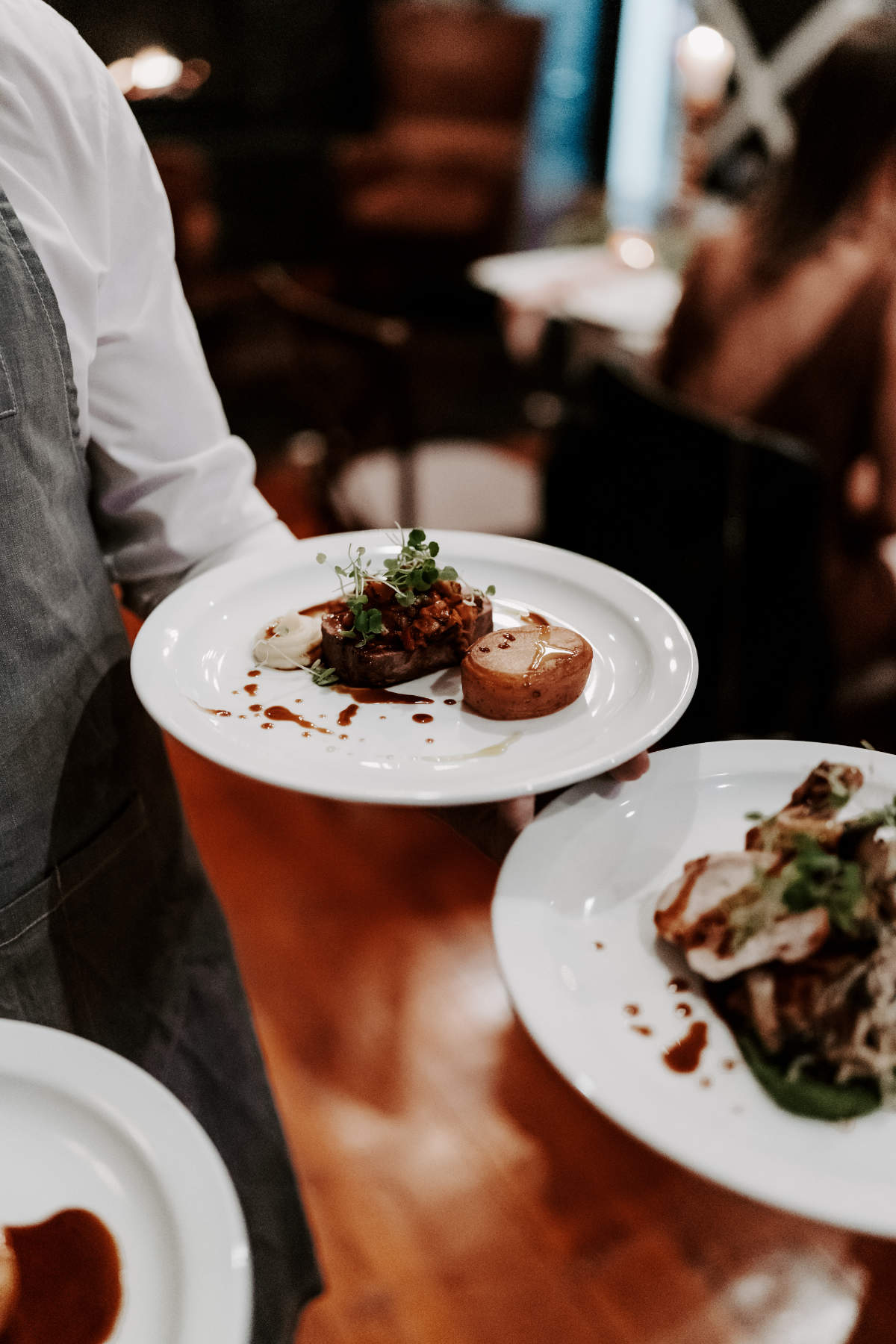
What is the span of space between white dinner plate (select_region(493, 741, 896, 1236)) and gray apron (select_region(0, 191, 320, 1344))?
0.50 metres

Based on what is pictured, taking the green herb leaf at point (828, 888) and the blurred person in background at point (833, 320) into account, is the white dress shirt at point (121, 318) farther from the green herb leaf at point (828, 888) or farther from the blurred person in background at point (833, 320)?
the blurred person in background at point (833, 320)

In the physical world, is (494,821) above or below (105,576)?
below

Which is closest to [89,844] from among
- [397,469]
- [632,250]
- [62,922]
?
[62,922]

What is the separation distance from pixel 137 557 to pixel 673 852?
681 mm

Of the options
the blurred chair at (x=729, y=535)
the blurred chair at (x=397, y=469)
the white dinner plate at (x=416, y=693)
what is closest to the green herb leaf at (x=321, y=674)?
the white dinner plate at (x=416, y=693)

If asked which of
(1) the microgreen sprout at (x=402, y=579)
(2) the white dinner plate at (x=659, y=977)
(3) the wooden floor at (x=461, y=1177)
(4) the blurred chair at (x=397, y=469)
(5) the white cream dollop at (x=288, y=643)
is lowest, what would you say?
(3) the wooden floor at (x=461, y=1177)

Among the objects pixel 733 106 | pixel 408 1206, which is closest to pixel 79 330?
pixel 408 1206

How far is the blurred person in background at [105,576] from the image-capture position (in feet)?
2.83

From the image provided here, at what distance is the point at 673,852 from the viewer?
31.3 inches

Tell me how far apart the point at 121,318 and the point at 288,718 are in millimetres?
448

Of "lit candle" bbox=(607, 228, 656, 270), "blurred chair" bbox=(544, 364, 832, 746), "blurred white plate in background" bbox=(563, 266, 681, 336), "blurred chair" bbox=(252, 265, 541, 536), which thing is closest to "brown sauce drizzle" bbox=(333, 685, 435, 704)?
"blurred chair" bbox=(544, 364, 832, 746)

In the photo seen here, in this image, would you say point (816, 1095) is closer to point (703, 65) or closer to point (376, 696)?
point (376, 696)

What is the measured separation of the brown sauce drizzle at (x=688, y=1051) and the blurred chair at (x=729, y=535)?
0.99 m

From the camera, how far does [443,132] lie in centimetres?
510
